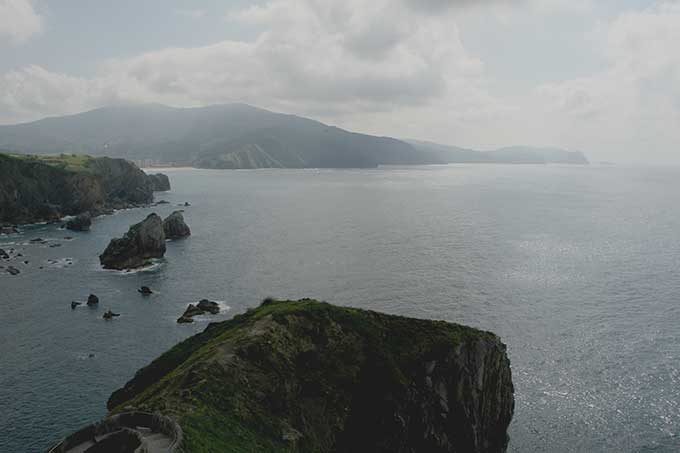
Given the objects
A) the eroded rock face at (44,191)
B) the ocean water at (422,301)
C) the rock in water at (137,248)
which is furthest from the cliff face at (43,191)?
the rock in water at (137,248)

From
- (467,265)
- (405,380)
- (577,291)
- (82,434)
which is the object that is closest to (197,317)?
(405,380)

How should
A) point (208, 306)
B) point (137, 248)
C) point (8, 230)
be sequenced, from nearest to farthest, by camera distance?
1. point (208, 306)
2. point (137, 248)
3. point (8, 230)

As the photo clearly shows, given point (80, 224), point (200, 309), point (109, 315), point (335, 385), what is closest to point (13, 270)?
point (109, 315)

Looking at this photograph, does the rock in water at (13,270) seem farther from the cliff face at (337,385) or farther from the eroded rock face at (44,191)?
the cliff face at (337,385)

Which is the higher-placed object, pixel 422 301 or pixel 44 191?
pixel 44 191

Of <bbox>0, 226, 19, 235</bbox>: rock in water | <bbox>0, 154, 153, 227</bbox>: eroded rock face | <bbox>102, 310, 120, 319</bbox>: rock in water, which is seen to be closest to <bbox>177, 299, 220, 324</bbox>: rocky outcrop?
<bbox>102, 310, 120, 319</bbox>: rock in water

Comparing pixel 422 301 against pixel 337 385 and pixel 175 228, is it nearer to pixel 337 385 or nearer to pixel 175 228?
pixel 337 385
